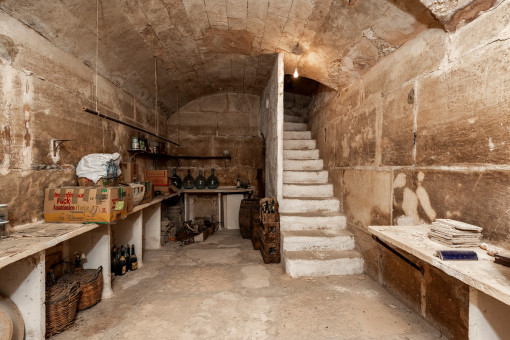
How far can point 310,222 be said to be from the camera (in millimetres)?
3568

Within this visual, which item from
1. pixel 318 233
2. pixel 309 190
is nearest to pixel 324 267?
pixel 318 233

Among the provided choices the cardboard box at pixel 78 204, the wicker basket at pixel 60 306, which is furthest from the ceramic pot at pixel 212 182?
the wicker basket at pixel 60 306

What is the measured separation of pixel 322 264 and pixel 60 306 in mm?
2496

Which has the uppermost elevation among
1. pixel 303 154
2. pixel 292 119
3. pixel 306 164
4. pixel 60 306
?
pixel 292 119

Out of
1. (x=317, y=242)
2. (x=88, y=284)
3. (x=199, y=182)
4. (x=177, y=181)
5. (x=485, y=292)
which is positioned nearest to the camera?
(x=485, y=292)

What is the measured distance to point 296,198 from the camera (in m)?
3.94

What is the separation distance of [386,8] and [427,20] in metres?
0.34

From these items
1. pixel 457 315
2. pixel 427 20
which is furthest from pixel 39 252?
pixel 427 20

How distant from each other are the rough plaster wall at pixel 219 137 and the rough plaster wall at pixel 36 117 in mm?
2963

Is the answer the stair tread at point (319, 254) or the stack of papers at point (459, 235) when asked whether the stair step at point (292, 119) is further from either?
the stack of papers at point (459, 235)

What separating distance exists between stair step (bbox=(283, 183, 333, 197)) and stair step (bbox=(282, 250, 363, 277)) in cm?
118

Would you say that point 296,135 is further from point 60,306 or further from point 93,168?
point 60,306

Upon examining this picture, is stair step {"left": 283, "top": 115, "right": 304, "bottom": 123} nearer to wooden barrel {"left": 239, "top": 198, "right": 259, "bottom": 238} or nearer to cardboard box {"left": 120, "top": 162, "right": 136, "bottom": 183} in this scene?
wooden barrel {"left": 239, "top": 198, "right": 259, "bottom": 238}

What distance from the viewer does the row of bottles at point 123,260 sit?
122 inches
